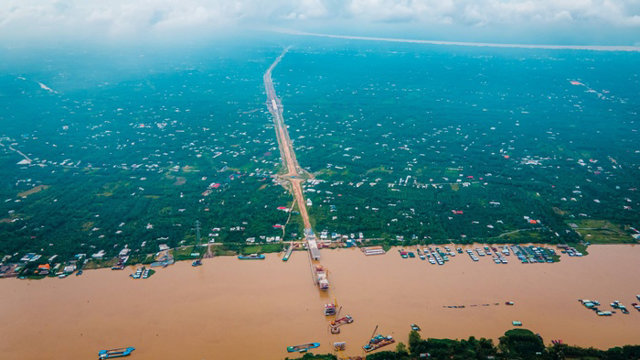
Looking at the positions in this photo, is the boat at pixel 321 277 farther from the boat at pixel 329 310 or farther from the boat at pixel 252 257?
the boat at pixel 252 257

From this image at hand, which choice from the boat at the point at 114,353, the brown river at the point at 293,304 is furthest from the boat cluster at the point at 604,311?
the boat at the point at 114,353

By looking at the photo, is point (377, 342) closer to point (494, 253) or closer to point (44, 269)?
point (494, 253)

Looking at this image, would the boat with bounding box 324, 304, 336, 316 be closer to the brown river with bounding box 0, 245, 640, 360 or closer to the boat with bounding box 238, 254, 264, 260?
the brown river with bounding box 0, 245, 640, 360

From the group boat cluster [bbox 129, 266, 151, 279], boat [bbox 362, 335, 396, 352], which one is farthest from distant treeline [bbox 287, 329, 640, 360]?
boat cluster [bbox 129, 266, 151, 279]

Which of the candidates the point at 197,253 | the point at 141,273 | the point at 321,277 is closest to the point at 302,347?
the point at 321,277

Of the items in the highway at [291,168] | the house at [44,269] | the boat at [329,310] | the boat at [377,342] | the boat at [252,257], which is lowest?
the boat at [377,342]
